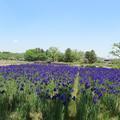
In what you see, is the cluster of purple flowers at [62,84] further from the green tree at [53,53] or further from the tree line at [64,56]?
the green tree at [53,53]

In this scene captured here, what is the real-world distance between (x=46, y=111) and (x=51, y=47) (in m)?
78.3

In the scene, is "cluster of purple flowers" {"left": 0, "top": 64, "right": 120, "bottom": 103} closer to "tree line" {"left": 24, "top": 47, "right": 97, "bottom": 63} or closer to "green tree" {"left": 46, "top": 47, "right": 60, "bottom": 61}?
"tree line" {"left": 24, "top": 47, "right": 97, "bottom": 63}

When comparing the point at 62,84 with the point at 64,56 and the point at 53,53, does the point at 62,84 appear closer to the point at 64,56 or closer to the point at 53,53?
the point at 64,56

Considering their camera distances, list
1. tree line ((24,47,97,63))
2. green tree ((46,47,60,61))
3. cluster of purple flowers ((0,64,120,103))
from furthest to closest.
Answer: green tree ((46,47,60,61)), tree line ((24,47,97,63)), cluster of purple flowers ((0,64,120,103))

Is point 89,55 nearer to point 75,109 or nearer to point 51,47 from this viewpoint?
point 51,47

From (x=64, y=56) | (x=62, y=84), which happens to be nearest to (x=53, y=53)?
(x=64, y=56)

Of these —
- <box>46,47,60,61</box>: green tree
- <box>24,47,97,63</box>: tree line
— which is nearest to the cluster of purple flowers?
<box>24,47,97,63</box>: tree line

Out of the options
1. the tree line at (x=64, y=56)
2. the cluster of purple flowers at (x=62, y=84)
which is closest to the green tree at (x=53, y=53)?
the tree line at (x=64, y=56)

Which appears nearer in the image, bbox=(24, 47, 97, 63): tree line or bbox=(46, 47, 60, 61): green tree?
bbox=(24, 47, 97, 63): tree line

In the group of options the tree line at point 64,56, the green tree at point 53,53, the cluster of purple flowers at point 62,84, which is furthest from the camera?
the green tree at point 53,53

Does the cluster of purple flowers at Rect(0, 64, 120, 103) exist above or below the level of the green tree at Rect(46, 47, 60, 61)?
below

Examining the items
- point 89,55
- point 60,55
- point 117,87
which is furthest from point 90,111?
point 60,55

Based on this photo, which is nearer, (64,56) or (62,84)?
(62,84)

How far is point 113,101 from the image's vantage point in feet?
23.4
